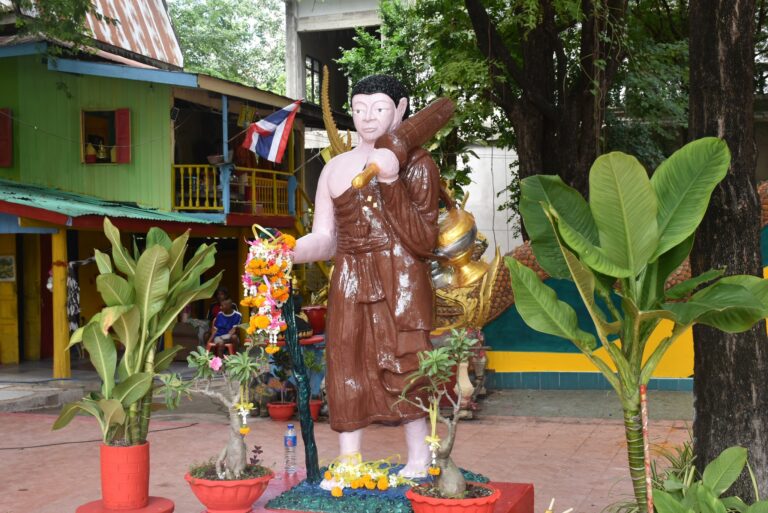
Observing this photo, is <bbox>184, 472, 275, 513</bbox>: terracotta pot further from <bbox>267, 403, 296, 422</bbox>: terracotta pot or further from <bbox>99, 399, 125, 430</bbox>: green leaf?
<bbox>267, 403, 296, 422</bbox>: terracotta pot

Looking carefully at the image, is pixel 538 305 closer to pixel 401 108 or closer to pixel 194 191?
pixel 401 108

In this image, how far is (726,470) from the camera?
4.52 metres

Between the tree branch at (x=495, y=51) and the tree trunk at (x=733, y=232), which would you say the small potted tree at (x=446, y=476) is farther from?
the tree branch at (x=495, y=51)

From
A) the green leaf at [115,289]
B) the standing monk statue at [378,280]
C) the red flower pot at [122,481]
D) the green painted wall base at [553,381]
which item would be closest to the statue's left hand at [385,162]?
the standing monk statue at [378,280]

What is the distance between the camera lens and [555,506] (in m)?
5.95

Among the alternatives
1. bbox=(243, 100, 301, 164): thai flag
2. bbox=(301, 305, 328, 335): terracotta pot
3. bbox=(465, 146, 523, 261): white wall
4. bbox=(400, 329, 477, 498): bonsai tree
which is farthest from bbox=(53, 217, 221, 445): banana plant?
bbox=(465, 146, 523, 261): white wall

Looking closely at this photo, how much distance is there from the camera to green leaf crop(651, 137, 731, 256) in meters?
4.23

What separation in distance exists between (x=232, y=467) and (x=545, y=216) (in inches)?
81.8

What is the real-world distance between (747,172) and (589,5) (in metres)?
6.20

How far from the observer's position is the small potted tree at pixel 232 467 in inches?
189

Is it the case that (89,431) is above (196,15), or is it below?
below

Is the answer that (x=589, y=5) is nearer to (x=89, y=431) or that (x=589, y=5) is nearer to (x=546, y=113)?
(x=546, y=113)

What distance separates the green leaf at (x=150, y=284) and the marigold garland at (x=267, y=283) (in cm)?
46

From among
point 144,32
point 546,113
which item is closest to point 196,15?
point 144,32
